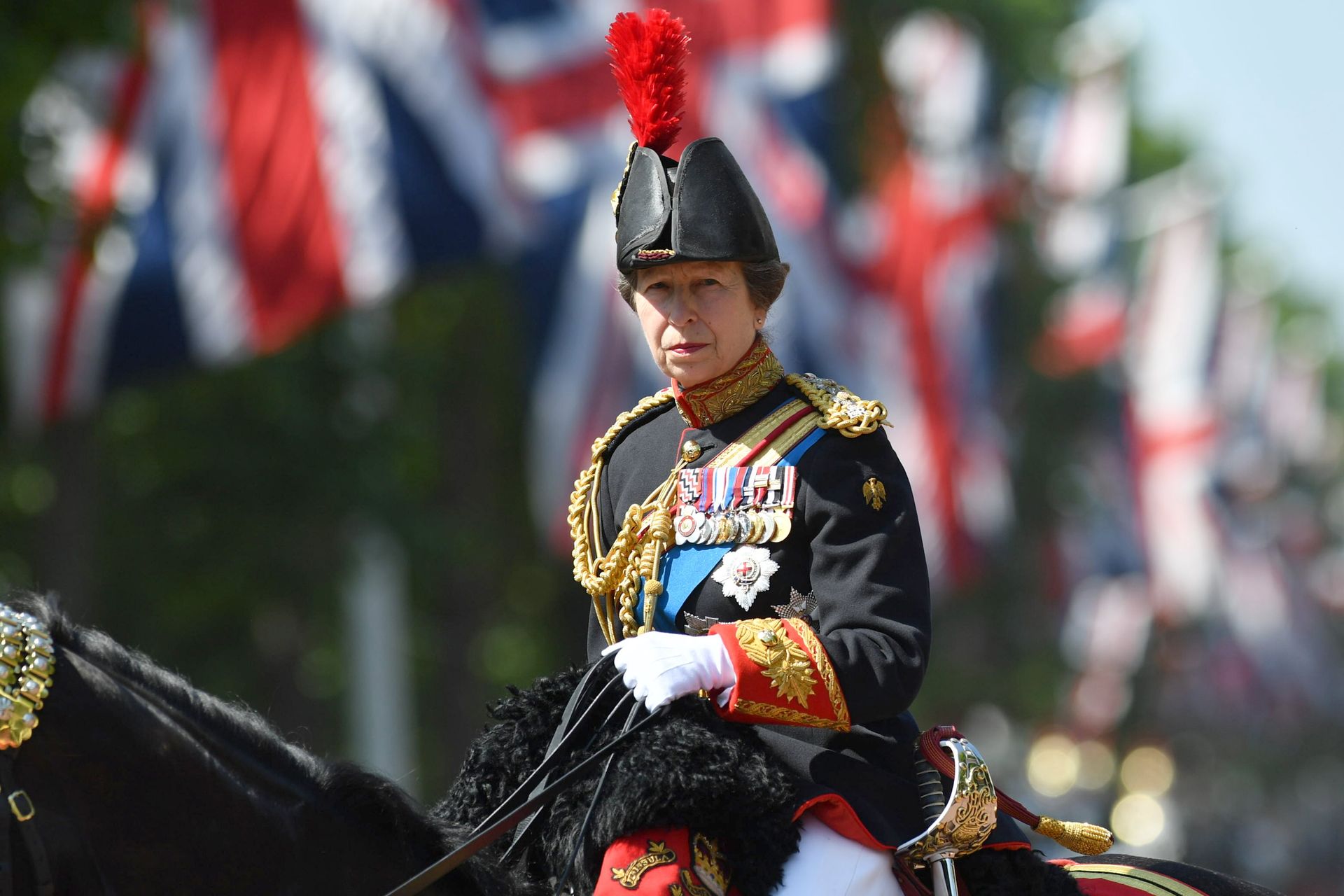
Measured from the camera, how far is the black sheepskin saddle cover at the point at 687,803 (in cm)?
338

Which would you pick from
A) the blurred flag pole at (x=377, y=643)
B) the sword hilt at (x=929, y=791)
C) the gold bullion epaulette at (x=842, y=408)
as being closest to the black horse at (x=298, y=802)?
the sword hilt at (x=929, y=791)

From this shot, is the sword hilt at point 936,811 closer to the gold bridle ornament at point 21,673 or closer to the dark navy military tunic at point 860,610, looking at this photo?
the dark navy military tunic at point 860,610

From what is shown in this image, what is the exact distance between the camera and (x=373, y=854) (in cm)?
343

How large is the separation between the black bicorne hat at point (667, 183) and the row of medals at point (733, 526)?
1.71 ft

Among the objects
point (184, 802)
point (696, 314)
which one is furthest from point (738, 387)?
point (184, 802)

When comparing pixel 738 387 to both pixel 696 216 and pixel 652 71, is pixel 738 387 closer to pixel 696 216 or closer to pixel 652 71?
pixel 696 216

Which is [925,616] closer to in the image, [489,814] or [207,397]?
[489,814]

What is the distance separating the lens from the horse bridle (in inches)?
113

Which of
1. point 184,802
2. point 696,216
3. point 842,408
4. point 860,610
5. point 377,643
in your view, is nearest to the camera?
point 184,802

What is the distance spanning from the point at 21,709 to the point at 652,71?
1.80m

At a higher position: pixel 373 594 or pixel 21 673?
pixel 21 673

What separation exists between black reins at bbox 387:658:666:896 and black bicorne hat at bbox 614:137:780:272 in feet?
2.77

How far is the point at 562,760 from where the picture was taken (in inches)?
140

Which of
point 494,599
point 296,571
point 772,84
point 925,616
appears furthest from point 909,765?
point 494,599
